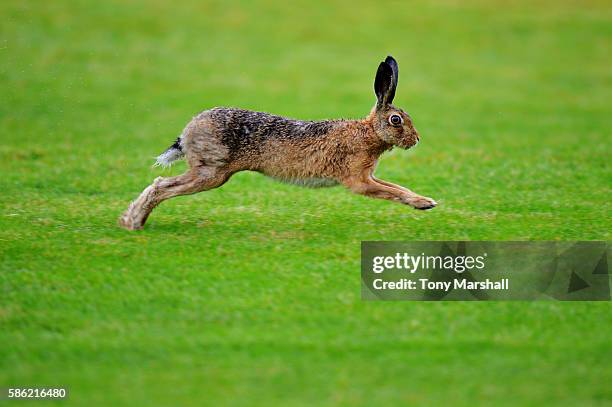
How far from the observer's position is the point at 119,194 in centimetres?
1352

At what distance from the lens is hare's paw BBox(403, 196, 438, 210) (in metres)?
10.8

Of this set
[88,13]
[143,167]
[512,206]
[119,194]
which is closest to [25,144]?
[143,167]

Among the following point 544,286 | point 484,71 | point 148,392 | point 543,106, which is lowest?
point 148,392

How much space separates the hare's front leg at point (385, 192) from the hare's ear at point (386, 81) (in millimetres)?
1012

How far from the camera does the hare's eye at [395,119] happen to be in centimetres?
1121

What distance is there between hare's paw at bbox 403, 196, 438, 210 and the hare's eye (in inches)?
39.5

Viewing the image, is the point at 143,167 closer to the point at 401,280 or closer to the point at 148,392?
the point at 401,280

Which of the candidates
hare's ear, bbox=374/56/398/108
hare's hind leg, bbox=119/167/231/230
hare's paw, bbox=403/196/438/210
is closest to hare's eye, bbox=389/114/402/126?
hare's ear, bbox=374/56/398/108

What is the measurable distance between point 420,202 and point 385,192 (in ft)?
1.43

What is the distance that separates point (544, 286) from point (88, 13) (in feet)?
86.8
